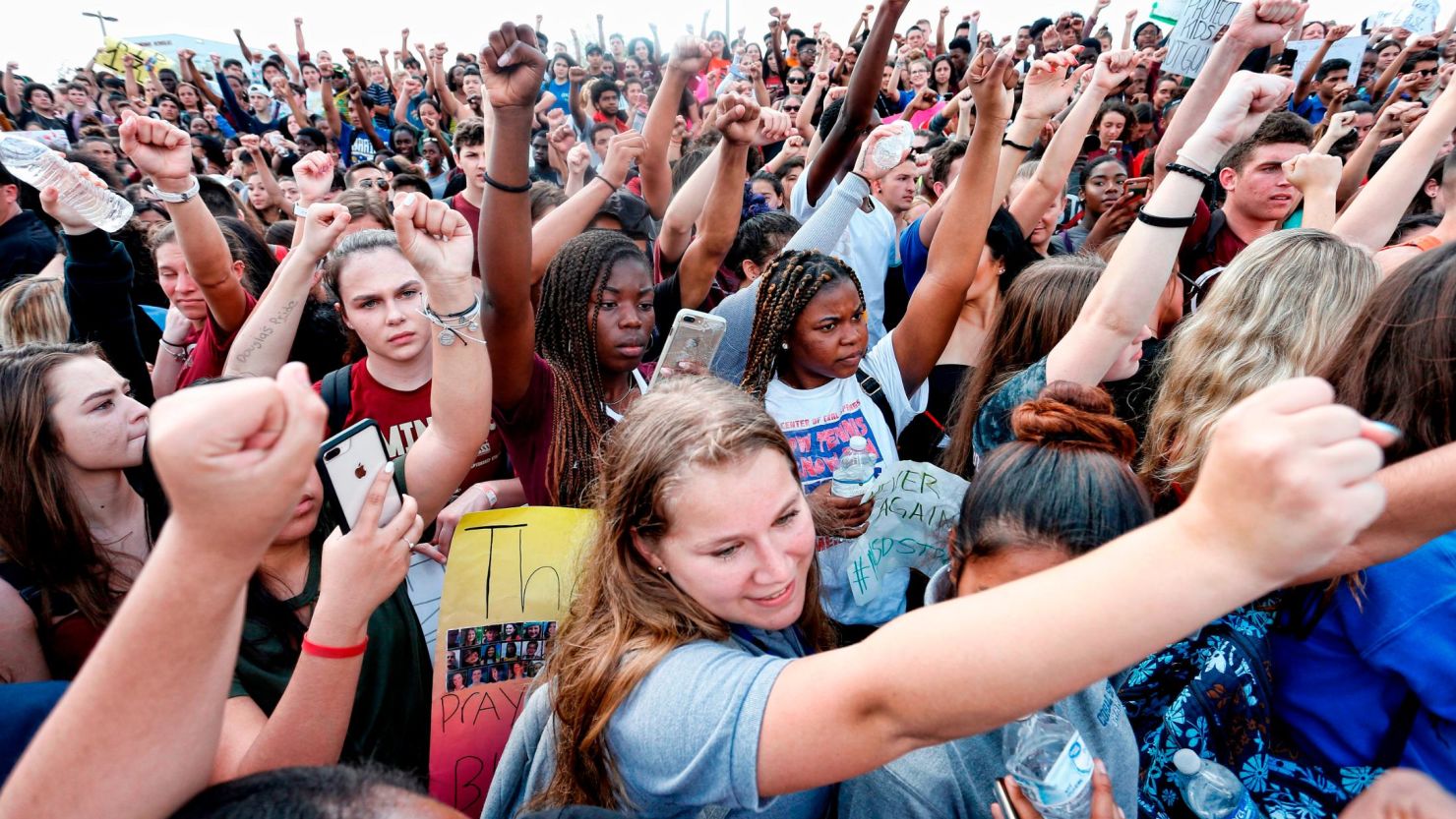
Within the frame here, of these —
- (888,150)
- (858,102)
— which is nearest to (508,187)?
(888,150)

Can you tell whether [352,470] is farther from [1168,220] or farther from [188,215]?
[188,215]

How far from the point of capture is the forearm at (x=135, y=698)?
2.31 ft

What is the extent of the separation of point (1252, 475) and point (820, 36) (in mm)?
9637

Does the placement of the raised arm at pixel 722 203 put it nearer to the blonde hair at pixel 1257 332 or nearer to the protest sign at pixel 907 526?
the protest sign at pixel 907 526

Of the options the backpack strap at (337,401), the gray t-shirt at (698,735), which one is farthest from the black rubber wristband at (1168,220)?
the backpack strap at (337,401)

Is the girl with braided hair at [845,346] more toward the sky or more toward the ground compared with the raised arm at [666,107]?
more toward the ground

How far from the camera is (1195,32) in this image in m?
4.04

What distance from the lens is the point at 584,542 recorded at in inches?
67.2

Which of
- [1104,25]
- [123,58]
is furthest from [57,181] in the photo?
[1104,25]

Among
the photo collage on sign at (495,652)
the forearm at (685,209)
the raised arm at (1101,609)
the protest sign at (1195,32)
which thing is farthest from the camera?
the protest sign at (1195,32)

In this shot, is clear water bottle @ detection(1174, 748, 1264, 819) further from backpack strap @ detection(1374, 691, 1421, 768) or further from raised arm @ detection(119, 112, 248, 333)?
raised arm @ detection(119, 112, 248, 333)

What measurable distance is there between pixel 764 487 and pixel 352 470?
763 millimetres

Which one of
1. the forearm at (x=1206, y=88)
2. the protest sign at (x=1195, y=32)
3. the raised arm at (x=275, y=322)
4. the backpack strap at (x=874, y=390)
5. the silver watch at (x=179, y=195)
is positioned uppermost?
the protest sign at (x=1195, y=32)

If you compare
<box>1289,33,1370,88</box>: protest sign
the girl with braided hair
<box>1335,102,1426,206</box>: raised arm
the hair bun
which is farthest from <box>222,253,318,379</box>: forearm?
<box>1289,33,1370,88</box>: protest sign
